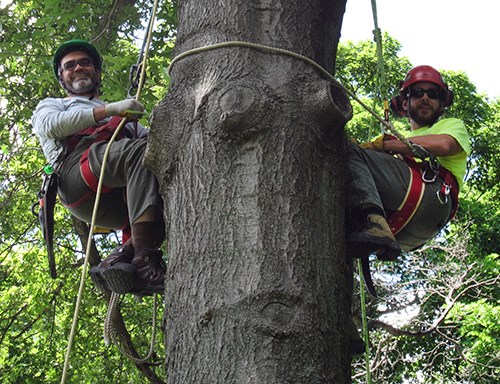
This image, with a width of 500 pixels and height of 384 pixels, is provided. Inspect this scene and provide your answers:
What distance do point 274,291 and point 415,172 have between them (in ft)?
4.56

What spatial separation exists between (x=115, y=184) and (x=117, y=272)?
1.27 feet

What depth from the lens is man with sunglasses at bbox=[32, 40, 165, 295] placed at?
2.73m

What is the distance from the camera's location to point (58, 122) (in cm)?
303

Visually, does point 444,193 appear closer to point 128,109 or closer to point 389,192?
point 389,192

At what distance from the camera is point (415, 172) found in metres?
3.10

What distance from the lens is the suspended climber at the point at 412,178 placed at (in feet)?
8.73

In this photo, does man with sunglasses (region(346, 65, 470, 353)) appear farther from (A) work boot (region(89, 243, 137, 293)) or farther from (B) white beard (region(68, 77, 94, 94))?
(B) white beard (region(68, 77, 94, 94))

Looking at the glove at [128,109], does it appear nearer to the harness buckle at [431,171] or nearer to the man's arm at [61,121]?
the man's arm at [61,121]

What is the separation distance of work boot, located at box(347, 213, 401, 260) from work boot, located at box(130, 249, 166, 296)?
0.71 m

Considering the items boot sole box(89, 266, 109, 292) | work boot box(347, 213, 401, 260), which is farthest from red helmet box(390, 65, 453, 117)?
boot sole box(89, 266, 109, 292)

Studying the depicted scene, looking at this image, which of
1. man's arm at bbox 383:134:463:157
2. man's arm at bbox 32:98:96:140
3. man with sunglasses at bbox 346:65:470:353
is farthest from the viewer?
man's arm at bbox 383:134:463:157

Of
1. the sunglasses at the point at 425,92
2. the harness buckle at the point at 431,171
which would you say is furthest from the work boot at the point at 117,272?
the sunglasses at the point at 425,92

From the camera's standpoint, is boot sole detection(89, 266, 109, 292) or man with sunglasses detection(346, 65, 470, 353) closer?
man with sunglasses detection(346, 65, 470, 353)

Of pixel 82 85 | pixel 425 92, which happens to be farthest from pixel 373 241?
pixel 82 85
